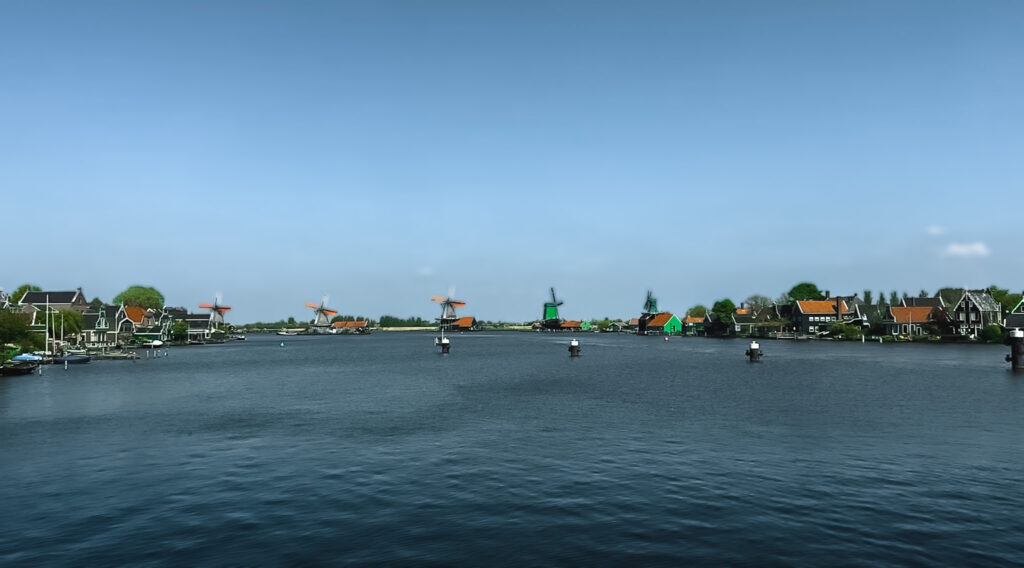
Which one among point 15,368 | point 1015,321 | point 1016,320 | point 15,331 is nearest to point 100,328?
point 15,331

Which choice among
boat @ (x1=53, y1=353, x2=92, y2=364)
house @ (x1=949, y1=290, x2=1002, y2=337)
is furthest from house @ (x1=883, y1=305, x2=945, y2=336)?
boat @ (x1=53, y1=353, x2=92, y2=364)

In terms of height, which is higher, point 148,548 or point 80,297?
point 80,297

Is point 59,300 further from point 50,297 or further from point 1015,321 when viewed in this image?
point 1015,321

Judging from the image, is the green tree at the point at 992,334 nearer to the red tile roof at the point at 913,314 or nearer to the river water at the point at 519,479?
the red tile roof at the point at 913,314

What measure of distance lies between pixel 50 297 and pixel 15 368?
347ft

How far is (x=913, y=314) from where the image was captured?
183 metres

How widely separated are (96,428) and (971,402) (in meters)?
76.3

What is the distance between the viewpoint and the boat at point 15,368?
88.8 m

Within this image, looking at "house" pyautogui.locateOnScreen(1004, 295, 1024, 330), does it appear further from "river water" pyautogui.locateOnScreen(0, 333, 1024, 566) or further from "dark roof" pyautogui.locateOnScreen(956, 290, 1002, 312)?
"river water" pyautogui.locateOnScreen(0, 333, 1024, 566)

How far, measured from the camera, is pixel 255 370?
10306 cm

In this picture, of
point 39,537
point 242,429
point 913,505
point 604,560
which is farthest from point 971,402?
point 39,537

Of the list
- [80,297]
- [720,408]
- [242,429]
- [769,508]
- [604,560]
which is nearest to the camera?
[604,560]

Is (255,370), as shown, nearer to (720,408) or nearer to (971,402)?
(720,408)

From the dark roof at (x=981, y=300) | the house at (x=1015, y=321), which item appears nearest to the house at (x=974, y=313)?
the dark roof at (x=981, y=300)
